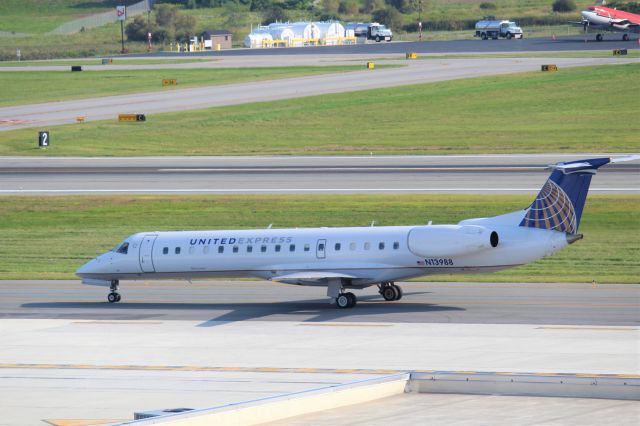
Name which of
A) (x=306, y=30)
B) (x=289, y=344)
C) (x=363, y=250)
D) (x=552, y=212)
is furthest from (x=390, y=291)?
(x=306, y=30)

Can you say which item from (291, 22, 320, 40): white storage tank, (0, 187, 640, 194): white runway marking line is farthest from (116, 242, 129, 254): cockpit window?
(291, 22, 320, 40): white storage tank

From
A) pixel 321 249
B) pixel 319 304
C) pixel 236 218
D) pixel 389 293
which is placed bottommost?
pixel 236 218

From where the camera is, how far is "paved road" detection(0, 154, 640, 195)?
5956 centimetres

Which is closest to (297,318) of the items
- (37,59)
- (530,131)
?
(530,131)

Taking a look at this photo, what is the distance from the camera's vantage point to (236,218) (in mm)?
54250

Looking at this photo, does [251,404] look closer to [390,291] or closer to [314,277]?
[314,277]

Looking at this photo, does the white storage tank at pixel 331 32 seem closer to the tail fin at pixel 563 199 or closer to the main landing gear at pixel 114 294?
the main landing gear at pixel 114 294

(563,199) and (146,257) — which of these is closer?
(563,199)

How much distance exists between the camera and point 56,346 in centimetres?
3075

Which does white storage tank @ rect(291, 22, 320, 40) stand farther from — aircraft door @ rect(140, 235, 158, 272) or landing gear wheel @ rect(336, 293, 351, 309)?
landing gear wheel @ rect(336, 293, 351, 309)

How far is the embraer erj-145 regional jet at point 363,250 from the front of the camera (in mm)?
34062

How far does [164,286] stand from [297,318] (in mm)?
10187

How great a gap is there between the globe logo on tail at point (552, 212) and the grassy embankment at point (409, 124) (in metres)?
37.4

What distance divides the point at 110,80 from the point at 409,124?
42.5 m
